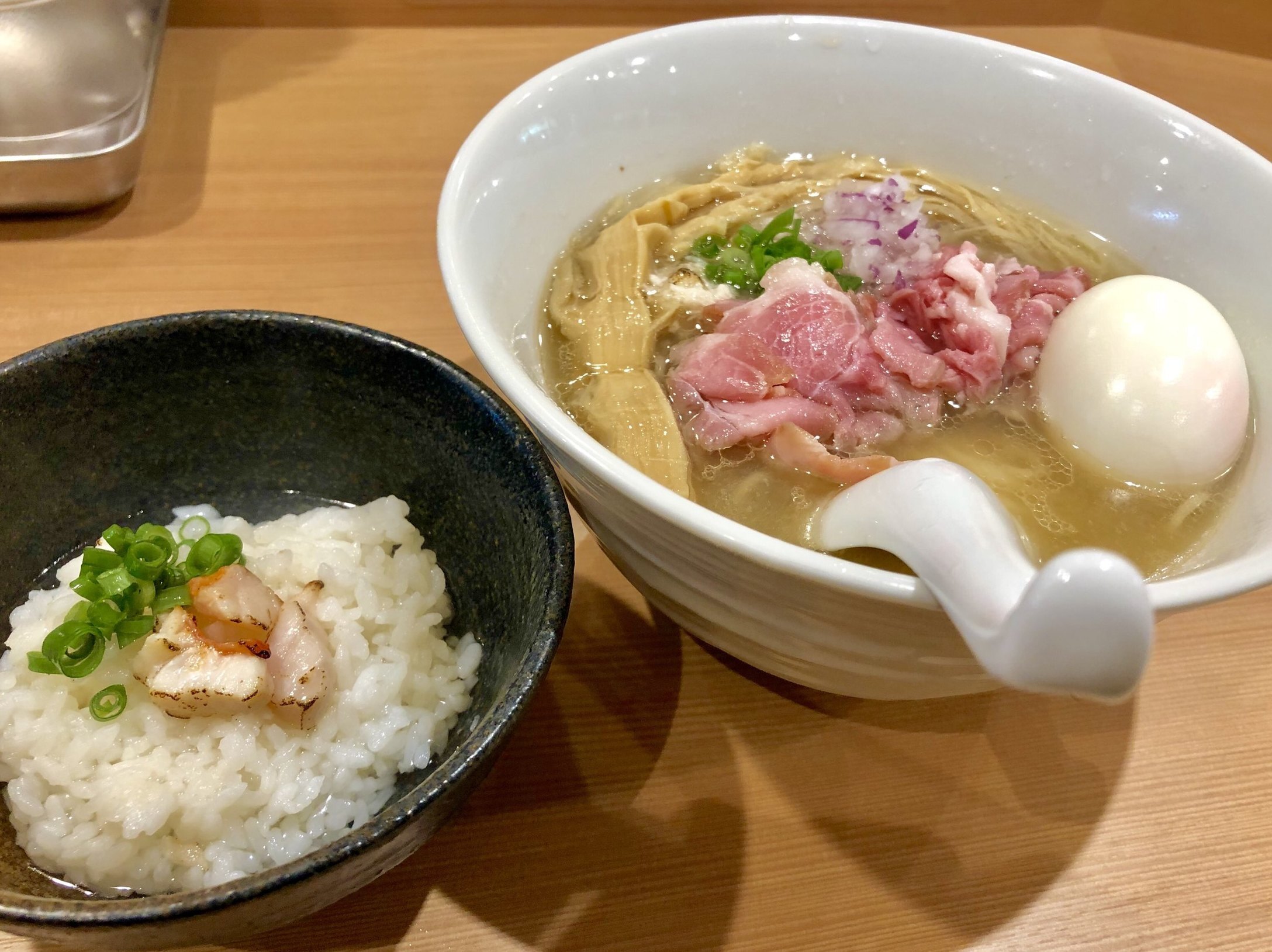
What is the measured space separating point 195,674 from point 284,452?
1.46ft

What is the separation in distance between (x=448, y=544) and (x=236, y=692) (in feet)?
1.16

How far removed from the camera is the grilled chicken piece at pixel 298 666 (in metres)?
0.93

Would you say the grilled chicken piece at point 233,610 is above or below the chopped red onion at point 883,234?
below

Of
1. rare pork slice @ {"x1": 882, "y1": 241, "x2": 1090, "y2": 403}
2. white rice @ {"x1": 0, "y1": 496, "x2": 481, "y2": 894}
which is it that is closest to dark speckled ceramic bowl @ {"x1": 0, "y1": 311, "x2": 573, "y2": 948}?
white rice @ {"x1": 0, "y1": 496, "x2": 481, "y2": 894}

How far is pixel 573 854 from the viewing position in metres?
0.96

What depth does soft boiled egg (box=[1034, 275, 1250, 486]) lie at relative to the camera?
1087mm

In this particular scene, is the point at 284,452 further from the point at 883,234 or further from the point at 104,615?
the point at 883,234

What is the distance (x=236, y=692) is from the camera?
2.96 feet

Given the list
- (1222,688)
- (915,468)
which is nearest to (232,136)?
(915,468)

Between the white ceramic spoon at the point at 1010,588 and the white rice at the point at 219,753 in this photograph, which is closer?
the white ceramic spoon at the point at 1010,588

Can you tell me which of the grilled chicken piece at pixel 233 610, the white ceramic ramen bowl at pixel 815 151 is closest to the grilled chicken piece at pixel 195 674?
the grilled chicken piece at pixel 233 610

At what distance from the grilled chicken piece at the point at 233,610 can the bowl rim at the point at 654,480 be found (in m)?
0.39

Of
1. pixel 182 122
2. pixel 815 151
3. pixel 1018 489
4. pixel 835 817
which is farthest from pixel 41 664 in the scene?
pixel 182 122

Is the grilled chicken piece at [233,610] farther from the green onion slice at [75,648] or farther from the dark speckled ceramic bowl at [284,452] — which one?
the dark speckled ceramic bowl at [284,452]
